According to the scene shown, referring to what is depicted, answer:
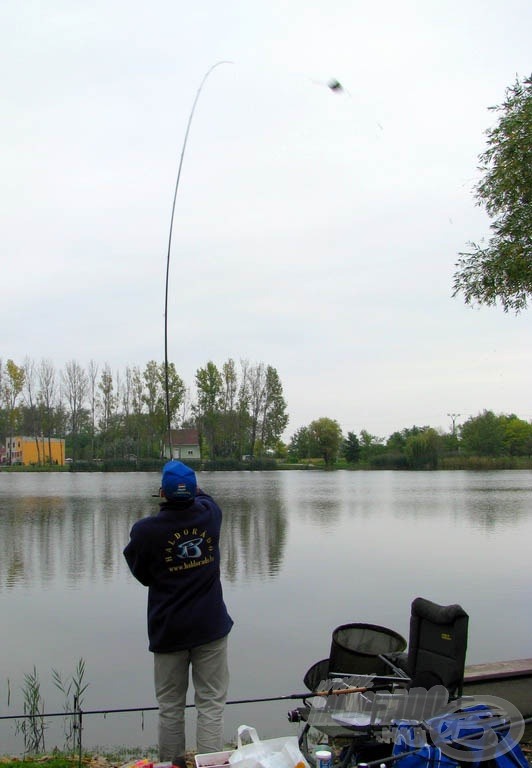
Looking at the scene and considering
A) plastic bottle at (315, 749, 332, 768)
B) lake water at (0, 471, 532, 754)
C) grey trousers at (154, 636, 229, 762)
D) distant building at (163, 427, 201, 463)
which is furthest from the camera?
lake water at (0, 471, 532, 754)

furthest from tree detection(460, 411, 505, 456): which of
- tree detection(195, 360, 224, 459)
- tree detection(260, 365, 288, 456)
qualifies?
tree detection(195, 360, 224, 459)

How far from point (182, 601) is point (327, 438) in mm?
75362

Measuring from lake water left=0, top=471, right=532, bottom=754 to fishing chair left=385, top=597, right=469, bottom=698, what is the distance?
193 centimetres

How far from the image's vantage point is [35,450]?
76.6 metres

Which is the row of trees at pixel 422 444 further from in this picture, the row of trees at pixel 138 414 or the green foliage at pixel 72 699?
the green foliage at pixel 72 699

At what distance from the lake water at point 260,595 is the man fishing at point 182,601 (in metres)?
1.89

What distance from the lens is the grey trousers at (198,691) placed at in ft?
10.9

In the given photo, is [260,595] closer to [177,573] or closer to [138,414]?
[177,573]

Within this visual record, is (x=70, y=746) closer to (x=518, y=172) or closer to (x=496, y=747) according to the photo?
(x=496, y=747)

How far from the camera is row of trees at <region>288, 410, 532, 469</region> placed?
6812 cm

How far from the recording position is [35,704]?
18.2 ft

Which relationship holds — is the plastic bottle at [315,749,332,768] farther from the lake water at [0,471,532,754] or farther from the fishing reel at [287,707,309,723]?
the lake water at [0,471,532,754]
